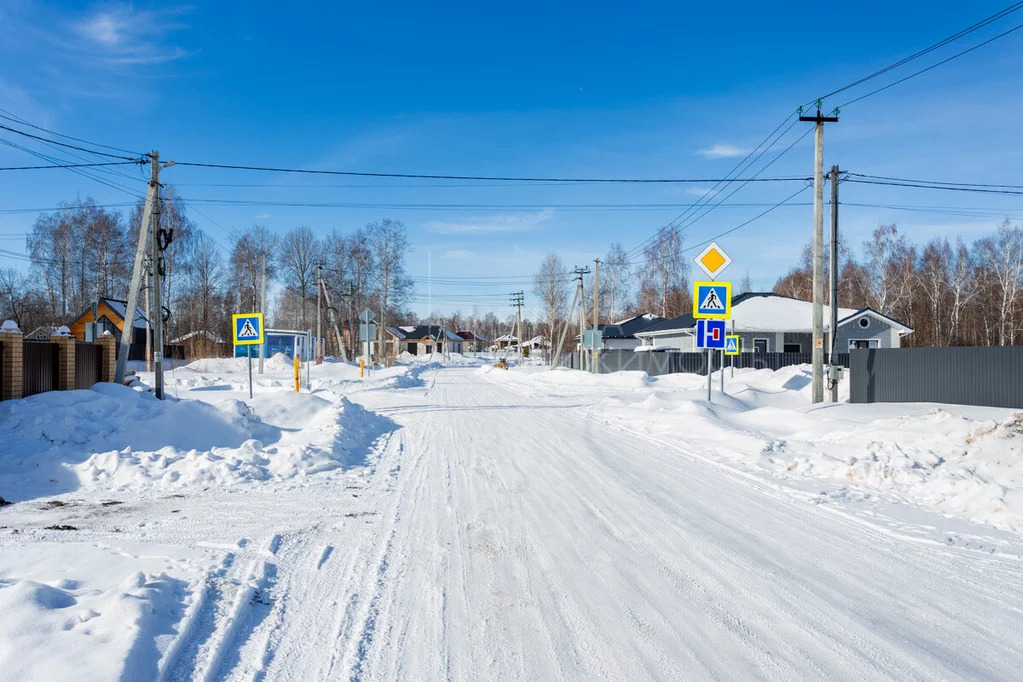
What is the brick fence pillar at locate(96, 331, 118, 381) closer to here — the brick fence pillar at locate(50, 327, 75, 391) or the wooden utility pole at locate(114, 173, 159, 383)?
the wooden utility pole at locate(114, 173, 159, 383)

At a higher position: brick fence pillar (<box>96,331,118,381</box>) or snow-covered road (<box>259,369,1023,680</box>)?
brick fence pillar (<box>96,331,118,381</box>)

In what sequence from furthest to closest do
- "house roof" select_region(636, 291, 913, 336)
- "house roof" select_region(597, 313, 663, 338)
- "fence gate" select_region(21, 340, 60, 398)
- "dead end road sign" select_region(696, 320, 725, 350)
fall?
1. "house roof" select_region(597, 313, 663, 338)
2. "house roof" select_region(636, 291, 913, 336)
3. "dead end road sign" select_region(696, 320, 725, 350)
4. "fence gate" select_region(21, 340, 60, 398)

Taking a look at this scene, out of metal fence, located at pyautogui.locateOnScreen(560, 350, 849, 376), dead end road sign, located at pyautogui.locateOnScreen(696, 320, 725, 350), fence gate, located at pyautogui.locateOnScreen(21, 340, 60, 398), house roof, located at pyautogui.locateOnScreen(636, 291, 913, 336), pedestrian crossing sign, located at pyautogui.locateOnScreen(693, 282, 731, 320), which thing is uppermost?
house roof, located at pyautogui.locateOnScreen(636, 291, 913, 336)

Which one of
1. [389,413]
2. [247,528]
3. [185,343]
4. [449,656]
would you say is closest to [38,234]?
[185,343]

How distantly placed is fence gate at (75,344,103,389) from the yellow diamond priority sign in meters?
13.8

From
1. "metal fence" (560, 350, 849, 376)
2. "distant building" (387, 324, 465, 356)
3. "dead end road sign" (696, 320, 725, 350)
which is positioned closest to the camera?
"dead end road sign" (696, 320, 725, 350)

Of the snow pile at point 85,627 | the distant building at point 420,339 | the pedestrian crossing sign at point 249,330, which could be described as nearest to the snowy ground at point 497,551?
the snow pile at point 85,627

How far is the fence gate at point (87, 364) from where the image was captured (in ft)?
44.1

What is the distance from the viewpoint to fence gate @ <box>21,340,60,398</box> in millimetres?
11258

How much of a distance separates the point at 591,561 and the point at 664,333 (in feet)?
146

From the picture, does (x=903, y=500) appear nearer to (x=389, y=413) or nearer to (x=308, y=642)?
(x=308, y=642)

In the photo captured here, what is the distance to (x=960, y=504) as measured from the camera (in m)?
6.67

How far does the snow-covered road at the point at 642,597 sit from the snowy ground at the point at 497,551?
0.08 feet

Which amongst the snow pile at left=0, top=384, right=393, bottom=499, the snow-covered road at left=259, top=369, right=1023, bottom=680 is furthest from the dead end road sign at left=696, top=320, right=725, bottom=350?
the snow pile at left=0, top=384, right=393, bottom=499
